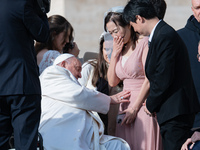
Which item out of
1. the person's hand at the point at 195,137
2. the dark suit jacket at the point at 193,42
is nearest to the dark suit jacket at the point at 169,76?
the person's hand at the point at 195,137

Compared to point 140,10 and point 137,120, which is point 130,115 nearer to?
point 137,120

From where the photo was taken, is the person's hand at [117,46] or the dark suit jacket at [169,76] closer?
the dark suit jacket at [169,76]

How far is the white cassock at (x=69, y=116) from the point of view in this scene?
3.84m

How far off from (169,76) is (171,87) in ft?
0.40

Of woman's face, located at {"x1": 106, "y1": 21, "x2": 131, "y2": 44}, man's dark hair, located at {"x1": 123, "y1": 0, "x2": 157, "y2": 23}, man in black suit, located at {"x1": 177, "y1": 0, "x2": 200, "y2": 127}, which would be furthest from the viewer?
woman's face, located at {"x1": 106, "y1": 21, "x2": 131, "y2": 44}

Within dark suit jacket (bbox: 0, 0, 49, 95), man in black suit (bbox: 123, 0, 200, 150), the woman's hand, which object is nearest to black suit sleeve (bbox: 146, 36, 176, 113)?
man in black suit (bbox: 123, 0, 200, 150)

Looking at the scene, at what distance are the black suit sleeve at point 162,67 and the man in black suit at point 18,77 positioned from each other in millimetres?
989

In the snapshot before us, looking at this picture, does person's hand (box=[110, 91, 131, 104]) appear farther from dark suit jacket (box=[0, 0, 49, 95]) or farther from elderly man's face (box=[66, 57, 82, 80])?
dark suit jacket (box=[0, 0, 49, 95])

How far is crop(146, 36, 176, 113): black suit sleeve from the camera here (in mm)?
3318

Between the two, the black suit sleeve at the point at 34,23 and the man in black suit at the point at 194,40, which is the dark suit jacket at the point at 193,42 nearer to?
the man in black suit at the point at 194,40

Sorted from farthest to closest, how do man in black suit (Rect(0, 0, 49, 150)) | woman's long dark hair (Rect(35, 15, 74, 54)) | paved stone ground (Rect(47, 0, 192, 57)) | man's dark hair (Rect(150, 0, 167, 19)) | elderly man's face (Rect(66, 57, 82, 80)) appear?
paved stone ground (Rect(47, 0, 192, 57)) < woman's long dark hair (Rect(35, 15, 74, 54)) < elderly man's face (Rect(66, 57, 82, 80)) < man's dark hair (Rect(150, 0, 167, 19)) < man in black suit (Rect(0, 0, 49, 150))

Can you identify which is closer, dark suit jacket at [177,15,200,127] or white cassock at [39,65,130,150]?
white cassock at [39,65,130,150]

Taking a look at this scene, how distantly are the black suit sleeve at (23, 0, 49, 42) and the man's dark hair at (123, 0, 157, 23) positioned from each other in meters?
0.93

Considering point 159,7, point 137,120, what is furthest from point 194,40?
point 137,120
